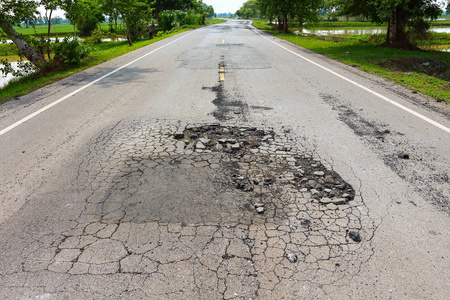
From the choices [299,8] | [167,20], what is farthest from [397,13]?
[167,20]

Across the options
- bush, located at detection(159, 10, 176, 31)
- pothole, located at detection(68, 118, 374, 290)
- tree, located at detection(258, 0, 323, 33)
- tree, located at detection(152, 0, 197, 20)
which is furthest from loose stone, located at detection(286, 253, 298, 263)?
tree, located at detection(152, 0, 197, 20)

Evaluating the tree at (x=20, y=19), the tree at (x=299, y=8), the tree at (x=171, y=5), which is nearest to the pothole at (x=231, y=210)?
the tree at (x=20, y=19)

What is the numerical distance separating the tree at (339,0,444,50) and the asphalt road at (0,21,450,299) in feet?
33.9

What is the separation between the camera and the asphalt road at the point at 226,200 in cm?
229

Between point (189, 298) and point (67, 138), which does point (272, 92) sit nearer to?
point (67, 138)

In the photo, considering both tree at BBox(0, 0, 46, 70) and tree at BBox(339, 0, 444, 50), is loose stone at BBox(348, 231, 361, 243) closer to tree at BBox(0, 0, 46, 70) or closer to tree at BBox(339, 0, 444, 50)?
tree at BBox(0, 0, 46, 70)

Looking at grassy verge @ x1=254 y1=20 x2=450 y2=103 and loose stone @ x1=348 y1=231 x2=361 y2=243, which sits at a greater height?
grassy verge @ x1=254 y1=20 x2=450 y2=103

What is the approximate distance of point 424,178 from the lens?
362 centimetres

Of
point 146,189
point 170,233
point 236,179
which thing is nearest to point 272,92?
point 236,179

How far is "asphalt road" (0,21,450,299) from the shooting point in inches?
90.0

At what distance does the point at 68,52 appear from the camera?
12031mm

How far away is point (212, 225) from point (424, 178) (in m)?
2.66

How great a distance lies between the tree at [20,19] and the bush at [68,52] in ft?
1.83

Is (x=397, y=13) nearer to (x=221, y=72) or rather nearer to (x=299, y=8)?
(x=221, y=72)
